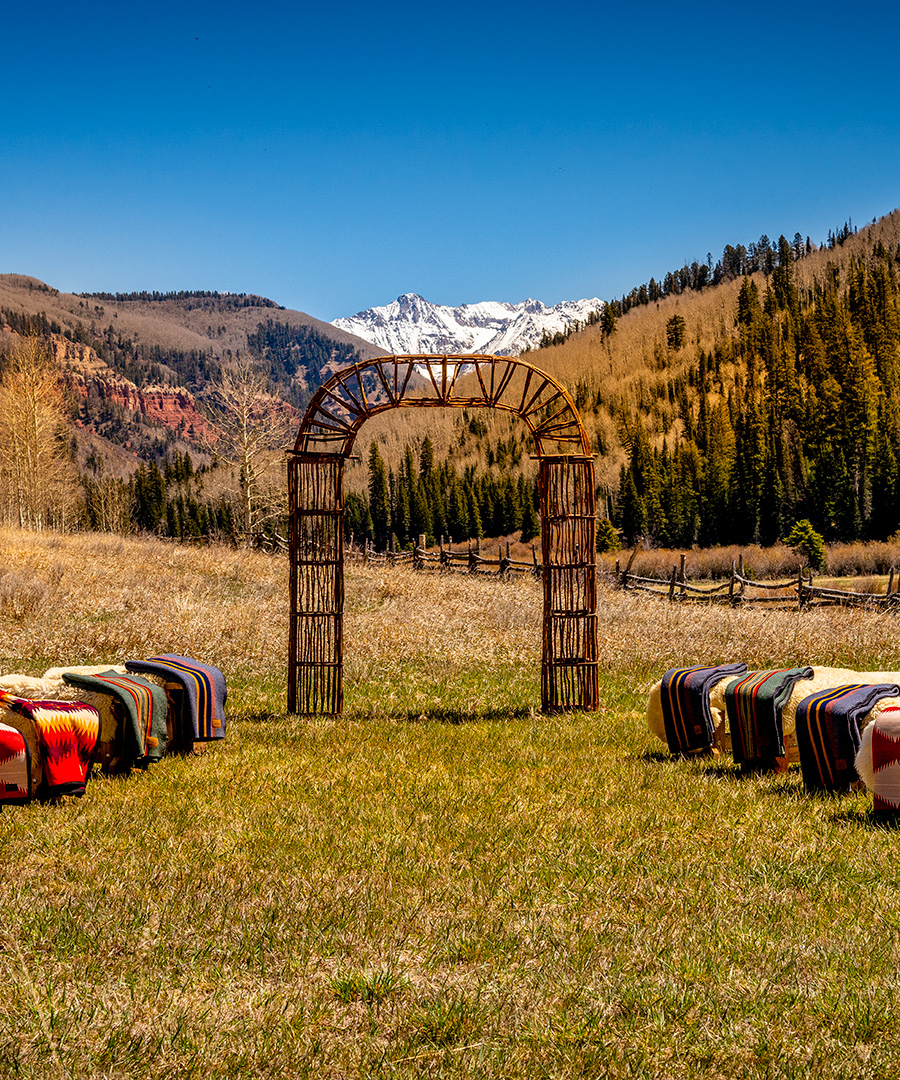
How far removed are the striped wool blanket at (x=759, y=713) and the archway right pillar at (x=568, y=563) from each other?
3.38 metres

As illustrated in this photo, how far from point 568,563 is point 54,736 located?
6.77 m

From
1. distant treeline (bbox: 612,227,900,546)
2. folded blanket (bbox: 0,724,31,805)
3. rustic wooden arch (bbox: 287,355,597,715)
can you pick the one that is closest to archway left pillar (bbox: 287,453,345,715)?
rustic wooden arch (bbox: 287,355,597,715)

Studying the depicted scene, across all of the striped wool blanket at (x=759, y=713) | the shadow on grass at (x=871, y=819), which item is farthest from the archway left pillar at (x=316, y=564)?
the shadow on grass at (x=871, y=819)

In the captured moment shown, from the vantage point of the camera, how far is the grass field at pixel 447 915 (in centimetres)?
340

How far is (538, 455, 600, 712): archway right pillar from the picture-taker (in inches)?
439

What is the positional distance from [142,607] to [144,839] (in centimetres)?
1316

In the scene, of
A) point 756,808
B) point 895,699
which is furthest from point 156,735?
point 895,699

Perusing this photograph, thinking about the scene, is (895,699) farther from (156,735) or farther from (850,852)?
(156,735)

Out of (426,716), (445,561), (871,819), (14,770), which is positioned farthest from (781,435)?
(14,770)

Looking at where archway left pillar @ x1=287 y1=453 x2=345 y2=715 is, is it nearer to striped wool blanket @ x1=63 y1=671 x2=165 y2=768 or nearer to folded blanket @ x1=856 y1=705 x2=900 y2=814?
striped wool blanket @ x1=63 y1=671 x2=165 y2=768

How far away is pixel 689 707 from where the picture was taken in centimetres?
833

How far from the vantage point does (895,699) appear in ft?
22.8

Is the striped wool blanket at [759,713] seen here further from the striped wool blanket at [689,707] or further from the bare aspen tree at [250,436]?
the bare aspen tree at [250,436]

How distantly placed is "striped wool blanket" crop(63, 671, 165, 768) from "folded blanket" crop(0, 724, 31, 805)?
1.11 meters
